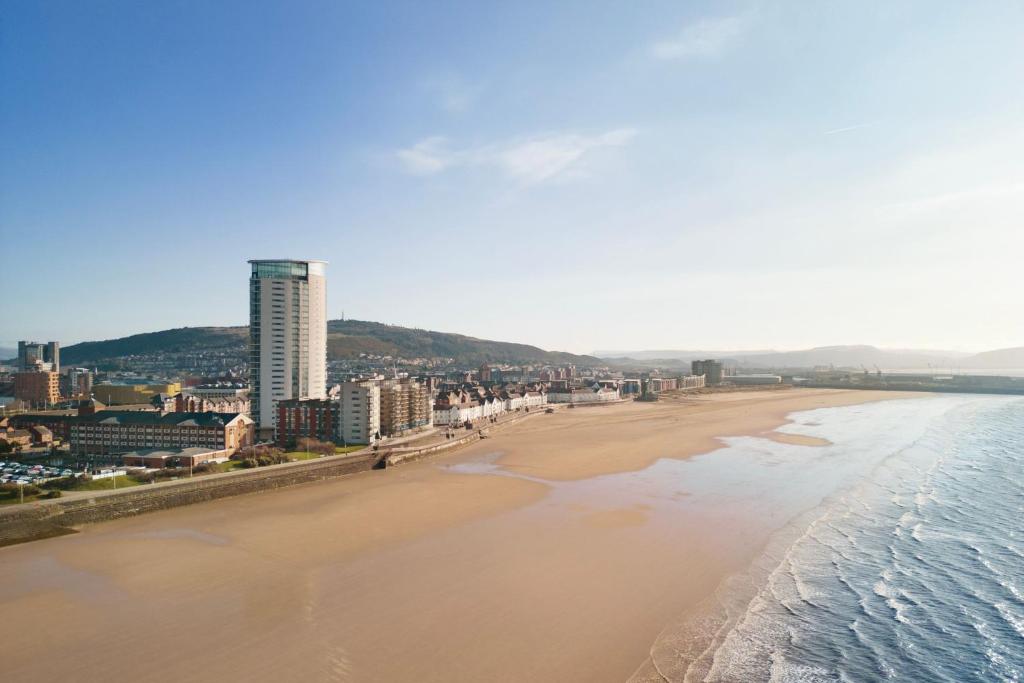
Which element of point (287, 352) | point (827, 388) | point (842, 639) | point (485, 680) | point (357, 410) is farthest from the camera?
point (827, 388)

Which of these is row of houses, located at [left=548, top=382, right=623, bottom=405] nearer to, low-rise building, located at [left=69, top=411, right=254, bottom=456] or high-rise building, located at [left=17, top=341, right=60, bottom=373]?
low-rise building, located at [left=69, top=411, right=254, bottom=456]

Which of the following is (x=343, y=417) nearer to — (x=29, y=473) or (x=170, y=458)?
(x=170, y=458)

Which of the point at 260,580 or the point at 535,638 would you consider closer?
the point at 535,638

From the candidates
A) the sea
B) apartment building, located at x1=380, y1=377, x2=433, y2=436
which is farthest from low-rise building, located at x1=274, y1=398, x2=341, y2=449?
the sea

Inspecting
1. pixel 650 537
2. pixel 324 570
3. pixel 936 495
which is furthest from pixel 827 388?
pixel 324 570

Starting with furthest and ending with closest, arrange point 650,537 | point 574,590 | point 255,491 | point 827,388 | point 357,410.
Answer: point 827,388 → point 357,410 → point 255,491 → point 650,537 → point 574,590

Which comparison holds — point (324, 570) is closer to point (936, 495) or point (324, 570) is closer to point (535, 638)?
point (535, 638)

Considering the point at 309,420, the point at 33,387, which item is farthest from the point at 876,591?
the point at 33,387
